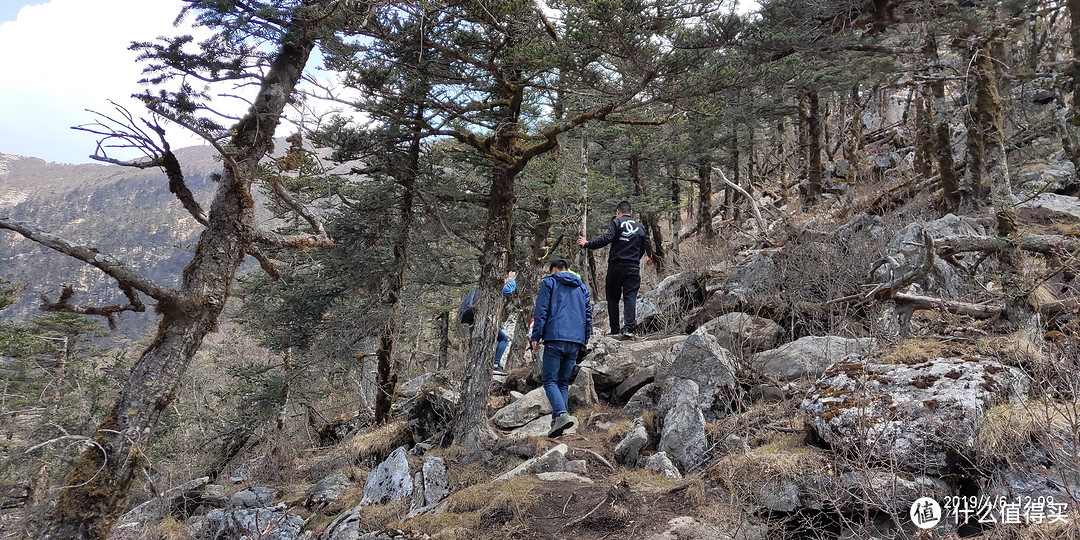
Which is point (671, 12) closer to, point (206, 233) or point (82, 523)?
point (206, 233)

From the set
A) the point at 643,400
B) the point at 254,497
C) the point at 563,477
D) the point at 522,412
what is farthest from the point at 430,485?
the point at 254,497

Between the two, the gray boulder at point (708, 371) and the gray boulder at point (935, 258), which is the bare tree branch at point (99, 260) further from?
the gray boulder at point (935, 258)

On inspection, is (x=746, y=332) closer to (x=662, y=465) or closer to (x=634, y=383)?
(x=634, y=383)

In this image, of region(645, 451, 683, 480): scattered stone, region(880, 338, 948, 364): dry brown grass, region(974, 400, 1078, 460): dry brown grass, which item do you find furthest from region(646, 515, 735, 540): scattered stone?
region(880, 338, 948, 364): dry brown grass

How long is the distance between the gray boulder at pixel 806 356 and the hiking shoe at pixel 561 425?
7.78ft

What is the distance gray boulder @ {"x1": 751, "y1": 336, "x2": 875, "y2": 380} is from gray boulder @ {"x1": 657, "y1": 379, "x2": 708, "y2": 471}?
1153mm

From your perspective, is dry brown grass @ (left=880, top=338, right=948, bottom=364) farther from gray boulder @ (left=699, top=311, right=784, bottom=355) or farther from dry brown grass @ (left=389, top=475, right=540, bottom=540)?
dry brown grass @ (left=389, top=475, right=540, bottom=540)

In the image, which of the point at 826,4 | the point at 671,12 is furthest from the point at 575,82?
the point at 826,4

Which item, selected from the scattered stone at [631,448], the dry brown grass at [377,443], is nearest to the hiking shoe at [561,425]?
the scattered stone at [631,448]

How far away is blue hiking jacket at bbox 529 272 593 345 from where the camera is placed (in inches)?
253

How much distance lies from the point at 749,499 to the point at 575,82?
4.38m

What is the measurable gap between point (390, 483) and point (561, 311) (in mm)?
2681

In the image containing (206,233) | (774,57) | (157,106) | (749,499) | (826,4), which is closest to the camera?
(749,499)

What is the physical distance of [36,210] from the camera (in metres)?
125
